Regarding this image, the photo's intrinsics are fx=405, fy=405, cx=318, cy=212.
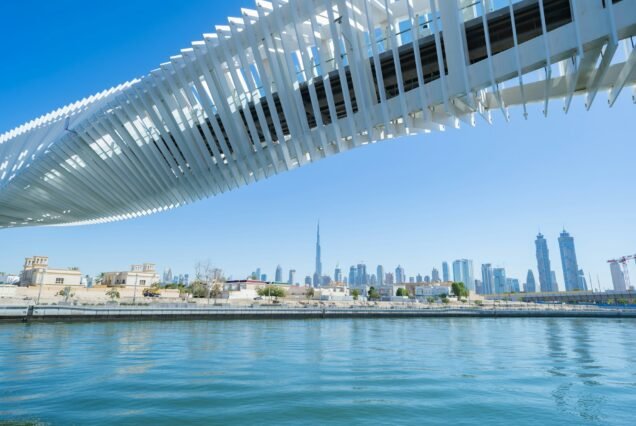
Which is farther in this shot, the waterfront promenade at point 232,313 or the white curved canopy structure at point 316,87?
the waterfront promenade at point 232,313

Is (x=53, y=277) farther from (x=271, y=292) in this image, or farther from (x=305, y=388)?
(x=305, y=388)

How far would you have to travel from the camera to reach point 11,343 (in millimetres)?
17328

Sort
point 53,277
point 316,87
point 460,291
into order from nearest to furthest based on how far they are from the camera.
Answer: point 316,87 < point 53,277 < point 460,291

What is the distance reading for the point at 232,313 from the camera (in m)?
45.5

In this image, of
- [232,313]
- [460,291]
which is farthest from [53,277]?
[460,291]

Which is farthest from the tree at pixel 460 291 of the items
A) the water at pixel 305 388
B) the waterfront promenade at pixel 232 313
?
the water at pixel 305 388

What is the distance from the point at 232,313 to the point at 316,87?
37923 mm

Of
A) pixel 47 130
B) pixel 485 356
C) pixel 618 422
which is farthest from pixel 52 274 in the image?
pixel 618 422

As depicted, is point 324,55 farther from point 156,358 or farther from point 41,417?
point 156,358

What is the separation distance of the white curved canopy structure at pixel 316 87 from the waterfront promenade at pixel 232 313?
58.3ft

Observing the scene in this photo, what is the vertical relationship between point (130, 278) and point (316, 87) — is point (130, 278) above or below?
below

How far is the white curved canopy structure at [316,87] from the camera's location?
7.89 metres

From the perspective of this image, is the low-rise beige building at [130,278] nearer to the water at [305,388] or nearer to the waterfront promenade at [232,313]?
the waterfront promenade at [232,313]

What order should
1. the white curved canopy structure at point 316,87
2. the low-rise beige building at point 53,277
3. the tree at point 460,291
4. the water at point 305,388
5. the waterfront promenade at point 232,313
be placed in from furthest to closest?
the tree at point 460,291 → the low-rise beige building at point 53,277 → the waterfront promenade at point 232,313 → the white curved canopy structure at point 316,87 → the water at point 305,388
